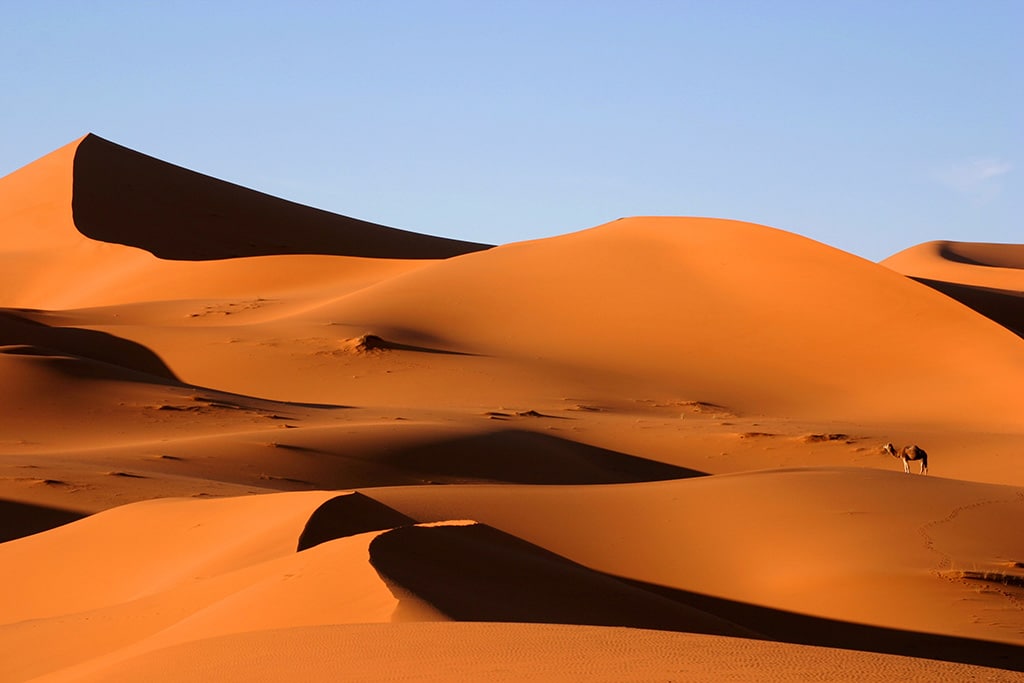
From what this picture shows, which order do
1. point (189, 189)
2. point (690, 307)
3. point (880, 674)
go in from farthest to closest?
point (189, 189) < point (690, 307) < point (880, 674)

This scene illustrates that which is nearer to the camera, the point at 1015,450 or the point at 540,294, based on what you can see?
the point at 1015,450

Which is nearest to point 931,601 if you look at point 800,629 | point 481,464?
point 800,629

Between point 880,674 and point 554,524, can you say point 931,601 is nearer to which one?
point 554,524

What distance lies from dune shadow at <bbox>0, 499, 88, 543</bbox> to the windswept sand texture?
41 mm

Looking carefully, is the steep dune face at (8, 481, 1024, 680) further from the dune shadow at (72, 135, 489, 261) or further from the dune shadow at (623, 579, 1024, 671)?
the dune shadow at (72, 135, 489, 261)

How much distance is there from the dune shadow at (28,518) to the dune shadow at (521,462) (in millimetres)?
4002

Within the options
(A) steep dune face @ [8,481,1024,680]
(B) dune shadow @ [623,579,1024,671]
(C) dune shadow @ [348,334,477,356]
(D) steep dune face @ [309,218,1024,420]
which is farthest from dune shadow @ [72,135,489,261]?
(B) dune shadow @ [623,579,1024,671]

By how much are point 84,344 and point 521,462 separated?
1023cm

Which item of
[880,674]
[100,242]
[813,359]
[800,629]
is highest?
[100,242]

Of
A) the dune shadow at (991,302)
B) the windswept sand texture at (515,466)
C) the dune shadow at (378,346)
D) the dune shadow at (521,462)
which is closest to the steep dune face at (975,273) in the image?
the dune shadow at (991,302)

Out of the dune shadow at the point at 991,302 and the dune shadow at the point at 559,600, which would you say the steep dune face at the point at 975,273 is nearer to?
the dune shadow at the point at 991,302

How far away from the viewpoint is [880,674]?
4055 millimetres

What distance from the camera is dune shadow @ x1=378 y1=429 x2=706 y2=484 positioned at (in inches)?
591

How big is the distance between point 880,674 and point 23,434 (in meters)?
14.2
